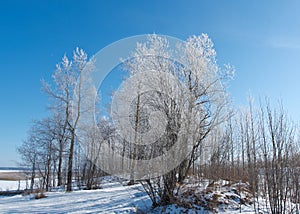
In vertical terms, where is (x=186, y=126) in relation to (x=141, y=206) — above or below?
above

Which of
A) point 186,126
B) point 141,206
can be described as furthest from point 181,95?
point 141,206

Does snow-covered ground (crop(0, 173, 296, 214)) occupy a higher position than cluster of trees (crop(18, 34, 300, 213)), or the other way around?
cluster of trees (crop(18, 34, 300, 213))

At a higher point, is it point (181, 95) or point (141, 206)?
point (181, 95)

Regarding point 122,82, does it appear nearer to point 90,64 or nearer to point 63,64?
point 90,64

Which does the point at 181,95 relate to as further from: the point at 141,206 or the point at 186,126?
the point at 141,206

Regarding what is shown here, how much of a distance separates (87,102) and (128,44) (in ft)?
14.2

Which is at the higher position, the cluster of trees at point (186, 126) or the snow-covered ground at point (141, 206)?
the cluster of trees at point (186, 126)

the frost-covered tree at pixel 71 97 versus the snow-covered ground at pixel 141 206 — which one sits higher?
the frost-covered tree at pixel 71 97

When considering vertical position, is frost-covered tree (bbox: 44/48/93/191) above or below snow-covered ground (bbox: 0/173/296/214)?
above

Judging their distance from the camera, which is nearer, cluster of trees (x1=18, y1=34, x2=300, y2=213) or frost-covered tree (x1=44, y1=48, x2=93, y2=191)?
cluster of trees (x1=18, y1=34, x2=300, y2=213)

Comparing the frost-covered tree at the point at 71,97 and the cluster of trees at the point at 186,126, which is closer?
the cluster of trees at the point at 186,126

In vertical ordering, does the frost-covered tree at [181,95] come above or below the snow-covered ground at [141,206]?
above

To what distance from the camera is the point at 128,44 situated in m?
A: 10.1

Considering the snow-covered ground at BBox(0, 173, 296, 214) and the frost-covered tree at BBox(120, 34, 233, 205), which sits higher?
the frost-covered tree at BBox(120, 34, 233, 205)
